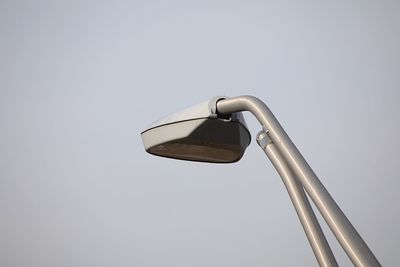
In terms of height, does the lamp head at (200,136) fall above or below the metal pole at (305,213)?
above

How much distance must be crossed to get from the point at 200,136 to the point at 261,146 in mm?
199

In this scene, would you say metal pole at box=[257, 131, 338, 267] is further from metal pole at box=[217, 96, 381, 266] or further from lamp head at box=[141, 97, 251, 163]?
lamp head at box=[141, 97, 251, 163]

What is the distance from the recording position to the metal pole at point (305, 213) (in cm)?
71

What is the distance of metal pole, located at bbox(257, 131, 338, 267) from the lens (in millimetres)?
715

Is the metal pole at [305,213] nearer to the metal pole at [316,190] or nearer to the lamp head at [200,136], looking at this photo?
the metal pole at [316,190]

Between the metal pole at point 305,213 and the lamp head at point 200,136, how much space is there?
200 millimetres

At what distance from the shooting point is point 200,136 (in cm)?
98

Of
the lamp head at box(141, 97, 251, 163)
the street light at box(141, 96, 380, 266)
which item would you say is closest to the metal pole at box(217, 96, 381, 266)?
the street light at box(141, 96, 380, 266)

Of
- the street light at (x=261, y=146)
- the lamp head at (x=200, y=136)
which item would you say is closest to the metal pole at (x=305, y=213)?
the street light at (x=261, y=146)

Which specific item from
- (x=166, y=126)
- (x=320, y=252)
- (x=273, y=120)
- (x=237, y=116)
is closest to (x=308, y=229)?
(x=320, y=252)

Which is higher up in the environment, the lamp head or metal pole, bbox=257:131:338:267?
the lamp head

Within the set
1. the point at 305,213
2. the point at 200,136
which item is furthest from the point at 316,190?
the point at 200,136

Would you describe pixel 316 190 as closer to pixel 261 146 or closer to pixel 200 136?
pixel 261 146

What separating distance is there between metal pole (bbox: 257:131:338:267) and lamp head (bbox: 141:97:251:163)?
7.9 inches
